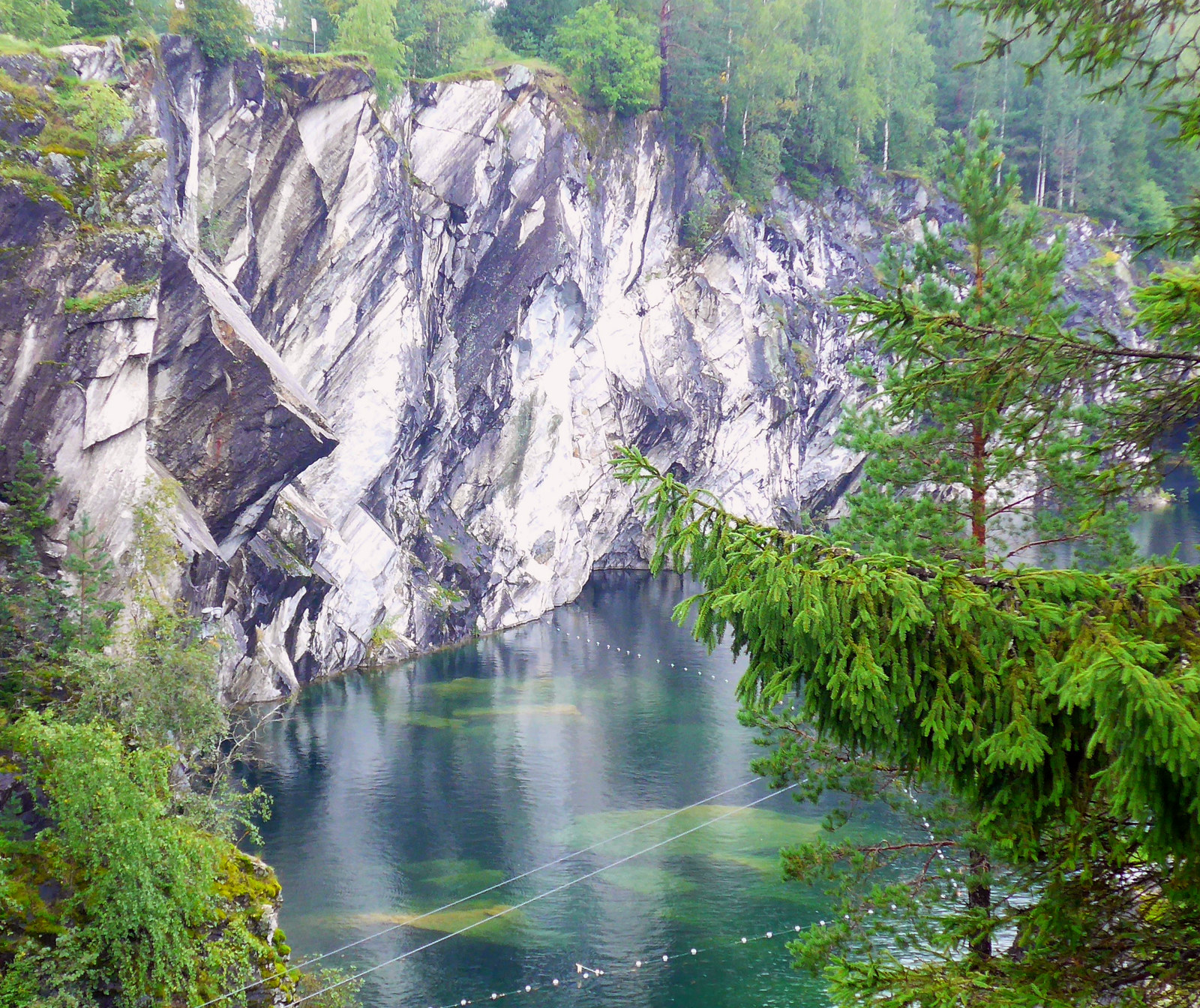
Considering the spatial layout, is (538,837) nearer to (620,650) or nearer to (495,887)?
(495,887)

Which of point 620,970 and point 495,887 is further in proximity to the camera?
point 495,887

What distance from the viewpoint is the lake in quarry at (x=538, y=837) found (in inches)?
758

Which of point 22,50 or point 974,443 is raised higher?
point 22,50

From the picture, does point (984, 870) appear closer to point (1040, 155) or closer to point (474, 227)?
point (474, 227)

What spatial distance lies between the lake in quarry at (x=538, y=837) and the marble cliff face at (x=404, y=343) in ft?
19.1

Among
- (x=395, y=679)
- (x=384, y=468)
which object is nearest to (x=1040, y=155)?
(x=384, y=468)

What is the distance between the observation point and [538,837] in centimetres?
2539

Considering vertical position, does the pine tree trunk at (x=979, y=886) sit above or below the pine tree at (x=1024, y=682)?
below

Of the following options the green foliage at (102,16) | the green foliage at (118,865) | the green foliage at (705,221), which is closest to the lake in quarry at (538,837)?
the green foliage at (118,865)

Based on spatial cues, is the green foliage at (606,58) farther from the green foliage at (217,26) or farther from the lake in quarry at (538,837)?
the lake in quarry at (538,837)

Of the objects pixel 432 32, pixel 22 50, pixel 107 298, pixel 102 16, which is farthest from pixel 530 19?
pixel 107 298

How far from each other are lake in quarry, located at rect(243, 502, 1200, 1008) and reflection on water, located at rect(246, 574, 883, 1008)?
62 mm

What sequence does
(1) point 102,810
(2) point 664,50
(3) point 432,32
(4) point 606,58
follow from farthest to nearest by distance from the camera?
(2) point 664,50 → (4) point 606,58 → (3) point 432,32 → (1) point 102,810

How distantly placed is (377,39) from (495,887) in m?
34.4
